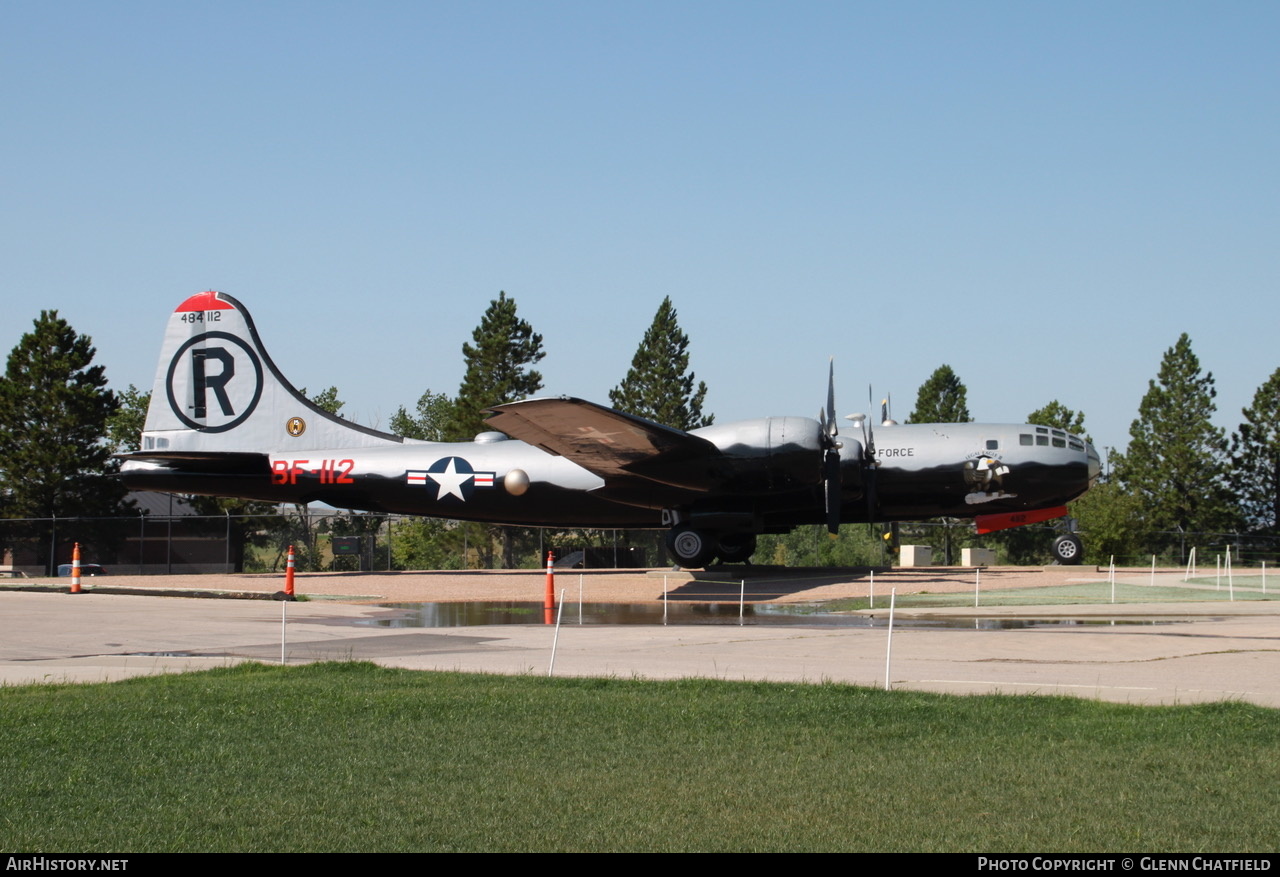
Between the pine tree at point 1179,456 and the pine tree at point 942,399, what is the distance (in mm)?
8717

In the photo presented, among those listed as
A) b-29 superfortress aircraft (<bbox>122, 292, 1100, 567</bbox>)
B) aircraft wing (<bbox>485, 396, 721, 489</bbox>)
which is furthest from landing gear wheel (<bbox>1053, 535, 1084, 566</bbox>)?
aircraft wing (<bbox>485, 396, 721, 489</bbox>)

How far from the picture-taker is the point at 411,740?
7.71 m

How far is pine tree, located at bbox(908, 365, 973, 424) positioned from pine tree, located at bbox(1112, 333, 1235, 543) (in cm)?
872

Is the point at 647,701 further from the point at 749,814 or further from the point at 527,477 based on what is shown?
the point at 527,477

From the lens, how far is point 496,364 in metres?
58.2

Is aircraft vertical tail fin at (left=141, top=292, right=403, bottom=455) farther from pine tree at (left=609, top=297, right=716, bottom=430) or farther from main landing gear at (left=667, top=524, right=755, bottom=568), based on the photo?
pine tree at (left=609, top=297, right=716, bottom=430)

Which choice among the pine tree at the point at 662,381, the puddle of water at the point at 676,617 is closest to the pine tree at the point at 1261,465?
the pine tree at the point at 662,381

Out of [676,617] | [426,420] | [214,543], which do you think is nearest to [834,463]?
[676,617]

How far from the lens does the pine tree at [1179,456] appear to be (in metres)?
57.2

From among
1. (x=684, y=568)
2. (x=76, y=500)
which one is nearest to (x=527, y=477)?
(x=684, y=568)

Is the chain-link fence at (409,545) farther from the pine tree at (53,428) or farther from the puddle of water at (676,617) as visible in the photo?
the puddle of water at (676,617)

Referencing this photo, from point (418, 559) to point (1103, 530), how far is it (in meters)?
37.1

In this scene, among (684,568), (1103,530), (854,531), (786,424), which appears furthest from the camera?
(854,531)

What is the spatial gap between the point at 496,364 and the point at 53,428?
20.5m
